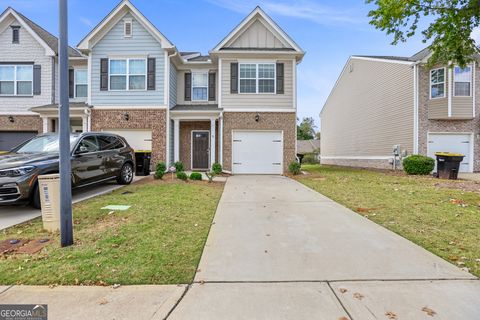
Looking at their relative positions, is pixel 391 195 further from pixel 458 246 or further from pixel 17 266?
pixel 17 266

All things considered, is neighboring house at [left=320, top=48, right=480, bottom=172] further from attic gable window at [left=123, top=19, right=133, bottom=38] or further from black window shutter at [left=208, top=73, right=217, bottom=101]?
attic gable window at [left=123, top=19, right=133, bottom=38]

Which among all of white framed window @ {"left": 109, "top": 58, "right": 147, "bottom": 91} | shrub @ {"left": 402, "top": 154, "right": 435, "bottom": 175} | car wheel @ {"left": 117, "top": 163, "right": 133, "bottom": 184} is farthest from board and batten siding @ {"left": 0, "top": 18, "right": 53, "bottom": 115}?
shrub @ {"left": 402, "top": 154, "right": 435, "bottom": 175}

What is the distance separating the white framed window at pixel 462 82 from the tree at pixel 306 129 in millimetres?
50531

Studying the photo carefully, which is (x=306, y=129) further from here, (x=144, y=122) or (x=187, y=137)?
(x=144, y=122)

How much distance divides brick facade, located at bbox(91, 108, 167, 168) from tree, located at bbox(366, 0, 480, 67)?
32.5 feet

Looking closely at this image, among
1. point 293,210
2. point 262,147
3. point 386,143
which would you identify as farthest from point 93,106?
point 386,143

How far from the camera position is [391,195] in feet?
26.9

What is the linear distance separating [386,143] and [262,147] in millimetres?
8888

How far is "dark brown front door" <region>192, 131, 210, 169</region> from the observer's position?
15156 mm

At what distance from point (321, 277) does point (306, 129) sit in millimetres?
68646

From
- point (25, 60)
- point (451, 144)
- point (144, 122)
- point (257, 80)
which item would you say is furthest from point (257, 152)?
point (25, 60)

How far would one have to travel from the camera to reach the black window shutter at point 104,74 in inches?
531

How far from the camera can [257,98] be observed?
45.4ft

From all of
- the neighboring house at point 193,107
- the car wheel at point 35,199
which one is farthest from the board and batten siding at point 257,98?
the car wheel at point 35,199
